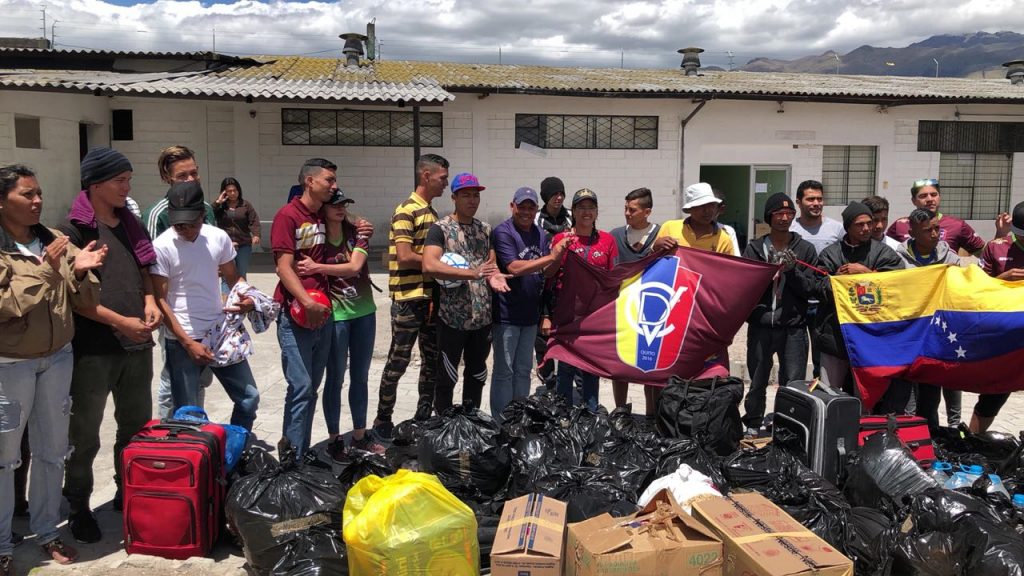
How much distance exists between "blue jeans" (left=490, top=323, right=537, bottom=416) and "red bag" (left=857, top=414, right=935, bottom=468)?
2.09 meters

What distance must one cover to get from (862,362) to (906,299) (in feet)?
1.67

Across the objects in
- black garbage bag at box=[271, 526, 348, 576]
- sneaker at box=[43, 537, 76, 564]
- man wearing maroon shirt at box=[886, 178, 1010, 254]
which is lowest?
sneaker at box=[43, 537, 76, 564]

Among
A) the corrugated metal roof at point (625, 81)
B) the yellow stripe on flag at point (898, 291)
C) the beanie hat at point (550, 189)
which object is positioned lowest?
the yellow stripe on flag at point (898, 291)

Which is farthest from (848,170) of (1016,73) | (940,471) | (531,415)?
(531,415)

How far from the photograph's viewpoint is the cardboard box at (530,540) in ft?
10.5

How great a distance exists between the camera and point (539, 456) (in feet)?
14.1

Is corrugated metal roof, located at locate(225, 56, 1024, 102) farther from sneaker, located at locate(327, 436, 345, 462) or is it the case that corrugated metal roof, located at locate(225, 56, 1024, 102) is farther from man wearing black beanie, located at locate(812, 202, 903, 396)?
sneaker, located at locate(327, 436, 345, 462)

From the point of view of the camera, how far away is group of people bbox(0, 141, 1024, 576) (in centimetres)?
358

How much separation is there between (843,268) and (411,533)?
11.3 feet

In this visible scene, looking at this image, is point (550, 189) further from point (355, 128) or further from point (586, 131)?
point (586, 131)

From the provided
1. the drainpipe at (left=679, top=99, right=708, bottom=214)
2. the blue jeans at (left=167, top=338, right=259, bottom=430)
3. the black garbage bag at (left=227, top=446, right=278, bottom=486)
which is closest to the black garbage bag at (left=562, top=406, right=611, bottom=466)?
the black garbage bag at (left=227, top=446, right=278, bottom=486)

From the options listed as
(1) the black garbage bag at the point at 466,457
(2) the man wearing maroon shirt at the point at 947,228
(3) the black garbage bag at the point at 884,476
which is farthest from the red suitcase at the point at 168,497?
(2) the man wearing maroon shirt at the point at 947,228

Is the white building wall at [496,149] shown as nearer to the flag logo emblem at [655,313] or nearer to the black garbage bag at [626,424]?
the flag logo emblem at [655,313]

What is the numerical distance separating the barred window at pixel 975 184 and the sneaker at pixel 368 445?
17.1m
